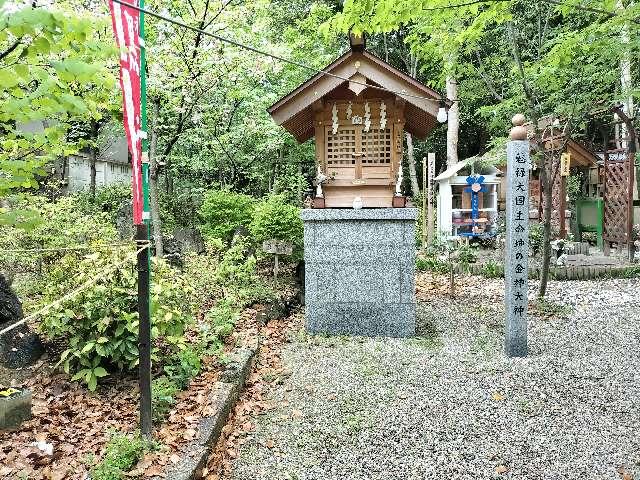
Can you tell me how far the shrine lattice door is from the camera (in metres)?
12.4

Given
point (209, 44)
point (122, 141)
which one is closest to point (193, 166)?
point (209, 44)

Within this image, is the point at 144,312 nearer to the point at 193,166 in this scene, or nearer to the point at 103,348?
the point at 103,348

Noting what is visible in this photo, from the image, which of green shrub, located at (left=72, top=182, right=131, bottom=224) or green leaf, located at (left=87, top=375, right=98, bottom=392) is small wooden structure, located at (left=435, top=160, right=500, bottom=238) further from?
green leaf, located at (left=87, top=375, right=98, bottom=392)

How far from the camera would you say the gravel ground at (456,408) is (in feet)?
12.8

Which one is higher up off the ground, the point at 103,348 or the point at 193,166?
the point at 193,166

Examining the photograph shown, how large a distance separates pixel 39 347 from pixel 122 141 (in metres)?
18.8

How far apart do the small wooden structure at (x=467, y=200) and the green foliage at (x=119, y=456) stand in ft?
41.6

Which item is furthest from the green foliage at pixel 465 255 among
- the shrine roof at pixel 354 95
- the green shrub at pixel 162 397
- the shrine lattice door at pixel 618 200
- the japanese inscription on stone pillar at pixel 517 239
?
the green shrub at pixel 162 397

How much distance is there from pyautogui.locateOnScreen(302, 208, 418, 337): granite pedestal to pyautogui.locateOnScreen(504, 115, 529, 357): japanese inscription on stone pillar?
4.82 ft

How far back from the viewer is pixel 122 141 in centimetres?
2188

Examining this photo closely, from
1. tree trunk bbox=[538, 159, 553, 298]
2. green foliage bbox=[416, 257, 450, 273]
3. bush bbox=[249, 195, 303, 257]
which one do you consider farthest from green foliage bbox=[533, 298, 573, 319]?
bush bbox=[249, 195, 303, 257]

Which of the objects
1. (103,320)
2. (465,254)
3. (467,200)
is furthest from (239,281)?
(467,200)

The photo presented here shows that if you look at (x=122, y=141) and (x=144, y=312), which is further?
(x=122, y=141)

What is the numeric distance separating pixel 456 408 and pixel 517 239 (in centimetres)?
266
